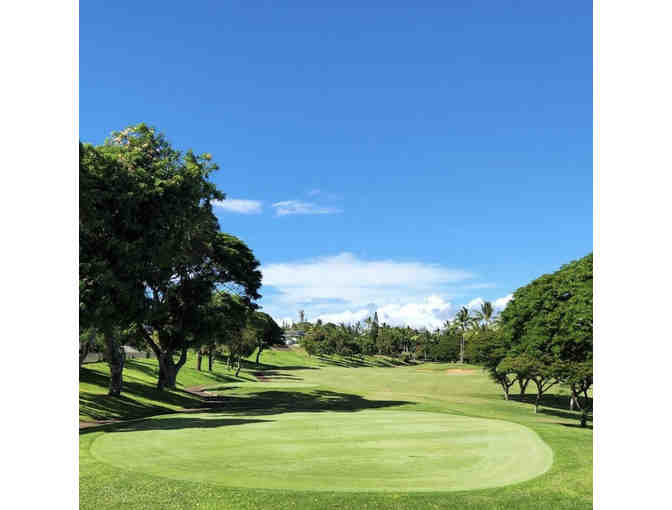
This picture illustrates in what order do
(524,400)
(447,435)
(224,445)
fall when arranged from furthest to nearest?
(524,400)
(447,435)
(224,445)

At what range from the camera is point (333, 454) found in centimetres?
1719

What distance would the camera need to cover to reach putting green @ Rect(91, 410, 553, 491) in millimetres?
13711

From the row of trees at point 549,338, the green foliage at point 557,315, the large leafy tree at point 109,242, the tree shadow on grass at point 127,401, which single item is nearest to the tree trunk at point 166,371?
the tree shadow on grass at point 127,401

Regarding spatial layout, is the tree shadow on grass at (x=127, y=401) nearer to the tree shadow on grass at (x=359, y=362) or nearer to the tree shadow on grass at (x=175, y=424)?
the tree shadow on grass at (x=175, y=424)

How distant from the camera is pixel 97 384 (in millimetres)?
38844

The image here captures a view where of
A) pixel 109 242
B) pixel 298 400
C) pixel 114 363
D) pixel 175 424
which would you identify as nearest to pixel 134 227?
pixel 109 242

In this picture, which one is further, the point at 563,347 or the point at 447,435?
the point at 563,347

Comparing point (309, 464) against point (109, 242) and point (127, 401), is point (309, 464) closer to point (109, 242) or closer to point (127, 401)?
point (109, 242)

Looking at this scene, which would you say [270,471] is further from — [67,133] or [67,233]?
[67,133]

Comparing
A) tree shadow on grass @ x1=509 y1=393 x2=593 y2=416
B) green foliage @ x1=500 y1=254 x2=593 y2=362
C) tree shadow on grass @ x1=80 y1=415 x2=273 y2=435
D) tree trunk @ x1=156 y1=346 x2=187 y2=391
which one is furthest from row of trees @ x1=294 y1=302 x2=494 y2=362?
tree shadow on grass @ x1=80 y1=415 x2=273 y2=435

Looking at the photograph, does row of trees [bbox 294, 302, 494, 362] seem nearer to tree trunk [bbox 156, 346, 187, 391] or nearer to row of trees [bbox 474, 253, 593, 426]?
row of trees [bbox 474, 253, 593, 426]

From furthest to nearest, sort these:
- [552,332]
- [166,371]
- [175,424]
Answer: [552,332] → [166,371] → [175,424]
